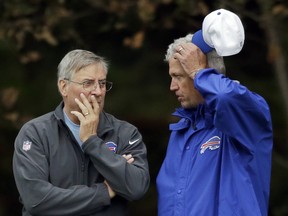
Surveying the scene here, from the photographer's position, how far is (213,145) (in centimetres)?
381

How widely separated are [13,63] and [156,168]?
1.67m

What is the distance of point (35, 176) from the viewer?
12.8ft

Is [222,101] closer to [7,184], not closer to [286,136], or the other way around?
[286,136]

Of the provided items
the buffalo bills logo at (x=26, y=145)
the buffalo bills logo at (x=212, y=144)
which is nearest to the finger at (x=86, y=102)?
the buffalo bills logo at (x=26, y=145)

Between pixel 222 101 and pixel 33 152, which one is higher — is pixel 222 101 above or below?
above

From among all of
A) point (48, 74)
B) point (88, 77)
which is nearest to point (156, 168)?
point (48, 74)

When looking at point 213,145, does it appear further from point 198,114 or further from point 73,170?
point 73,170

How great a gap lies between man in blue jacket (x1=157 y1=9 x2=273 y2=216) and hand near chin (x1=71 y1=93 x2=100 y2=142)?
1.36ft

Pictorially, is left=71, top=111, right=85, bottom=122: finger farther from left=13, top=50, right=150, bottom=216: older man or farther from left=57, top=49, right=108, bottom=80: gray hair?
left=57, top=49, right=108, bottom=80: gray hair

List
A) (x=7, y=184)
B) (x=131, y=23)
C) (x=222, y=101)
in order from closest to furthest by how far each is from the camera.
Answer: (x=222, y=101) → (x=131, y=23) → (x=7, y=184)

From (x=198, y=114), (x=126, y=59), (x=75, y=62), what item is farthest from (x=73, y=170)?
(x=126, y=59)

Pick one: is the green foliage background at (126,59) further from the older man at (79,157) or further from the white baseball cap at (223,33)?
the white baseball cap at (223,33)

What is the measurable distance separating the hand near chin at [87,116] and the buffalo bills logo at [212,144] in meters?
0.56

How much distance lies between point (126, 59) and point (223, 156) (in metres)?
3.56
